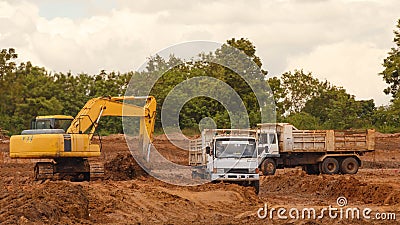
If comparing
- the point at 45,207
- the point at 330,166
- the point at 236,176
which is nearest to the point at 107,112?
the point at 236,176

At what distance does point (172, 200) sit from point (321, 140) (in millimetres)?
16971

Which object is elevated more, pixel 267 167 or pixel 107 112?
pixel 107 112

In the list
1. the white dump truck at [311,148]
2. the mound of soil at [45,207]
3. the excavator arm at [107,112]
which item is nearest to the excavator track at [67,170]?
the excavator arm at [107,112]

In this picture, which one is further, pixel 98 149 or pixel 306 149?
pixel 306 149

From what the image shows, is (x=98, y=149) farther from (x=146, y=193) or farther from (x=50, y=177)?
(x=146, y=193)

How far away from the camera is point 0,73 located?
219ft

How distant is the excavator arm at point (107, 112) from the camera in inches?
1189

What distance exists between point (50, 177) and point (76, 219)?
1307cm

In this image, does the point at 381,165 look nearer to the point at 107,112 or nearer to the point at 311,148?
the point at 311,148

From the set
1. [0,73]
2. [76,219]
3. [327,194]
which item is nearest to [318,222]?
[76,219]

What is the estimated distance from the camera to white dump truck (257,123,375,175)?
37844 mm

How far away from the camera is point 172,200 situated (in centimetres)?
2284

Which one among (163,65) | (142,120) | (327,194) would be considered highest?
(163,65)

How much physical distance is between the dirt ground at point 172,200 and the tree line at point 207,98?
18.5m
